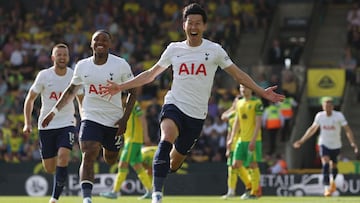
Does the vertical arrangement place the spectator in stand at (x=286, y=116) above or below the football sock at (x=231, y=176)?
above

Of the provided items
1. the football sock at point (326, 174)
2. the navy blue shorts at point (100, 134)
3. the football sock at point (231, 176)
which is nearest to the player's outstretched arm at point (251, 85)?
the navy blue shorts at point (100, 134)

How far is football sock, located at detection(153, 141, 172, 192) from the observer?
14.5m

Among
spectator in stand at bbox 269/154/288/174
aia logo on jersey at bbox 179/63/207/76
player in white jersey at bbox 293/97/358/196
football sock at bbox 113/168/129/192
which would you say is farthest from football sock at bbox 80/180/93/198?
spectator in stand at bbox 269/154/288/174

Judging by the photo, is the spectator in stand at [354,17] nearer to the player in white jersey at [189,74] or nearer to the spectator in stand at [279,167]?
the spectator in stand at [279,167]

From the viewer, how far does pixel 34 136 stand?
33.6 meters

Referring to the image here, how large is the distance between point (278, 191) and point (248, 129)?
506cm

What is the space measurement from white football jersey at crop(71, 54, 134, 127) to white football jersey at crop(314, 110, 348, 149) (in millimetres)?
11230

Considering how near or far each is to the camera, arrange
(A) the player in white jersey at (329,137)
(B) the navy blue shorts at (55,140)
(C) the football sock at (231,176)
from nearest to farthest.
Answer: (B) the navy blue shorts at (55,140), (C) the football sock at (231,176), (A) the player in white jersey at (329,137)

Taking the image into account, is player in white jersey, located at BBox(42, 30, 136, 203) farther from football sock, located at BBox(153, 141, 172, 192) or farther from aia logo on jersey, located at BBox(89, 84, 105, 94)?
football sock, located at BBox(153, 141, 172, 192)

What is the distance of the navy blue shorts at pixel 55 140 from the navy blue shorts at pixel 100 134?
7.50 feet

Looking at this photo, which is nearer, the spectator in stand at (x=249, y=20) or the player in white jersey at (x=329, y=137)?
the player in white jersey at (x=329, y=137)

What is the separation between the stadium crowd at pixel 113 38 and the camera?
33.3 metres

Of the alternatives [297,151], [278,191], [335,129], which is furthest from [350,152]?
[335,129]

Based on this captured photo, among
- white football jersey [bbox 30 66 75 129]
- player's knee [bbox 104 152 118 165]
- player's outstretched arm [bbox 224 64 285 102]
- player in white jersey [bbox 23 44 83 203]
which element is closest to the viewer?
player's outstretched arm [bbox 224 64 285 102]
